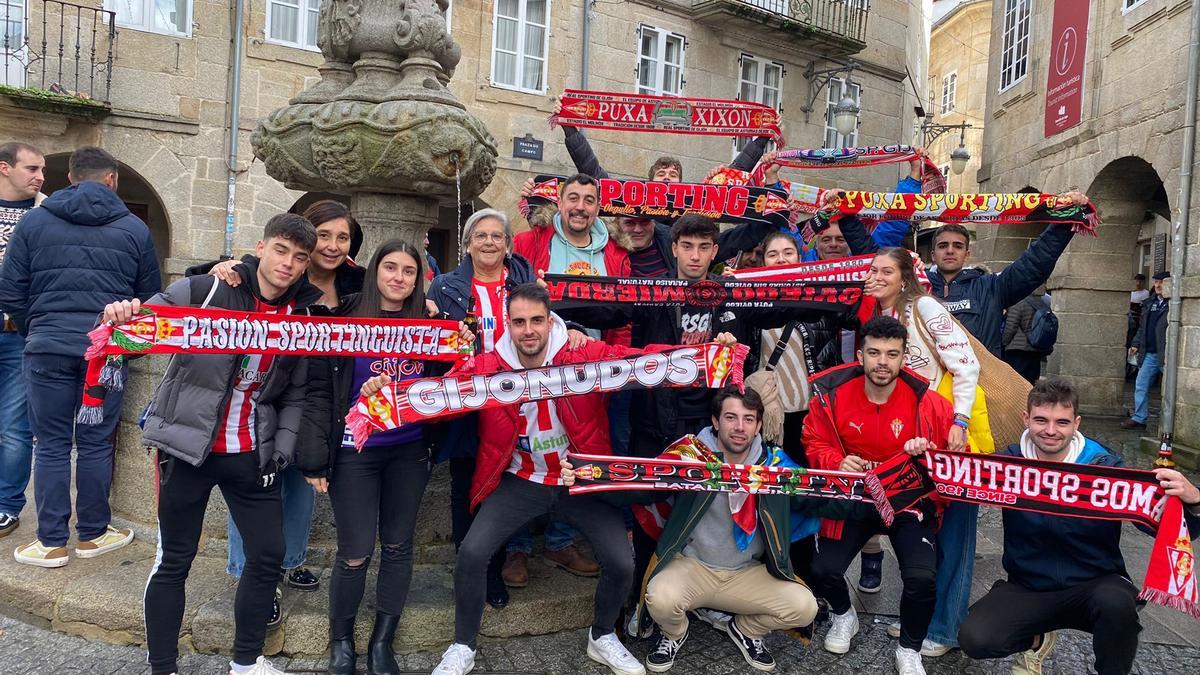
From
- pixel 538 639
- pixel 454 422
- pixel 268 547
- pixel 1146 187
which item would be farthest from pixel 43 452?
pixel 1146 187

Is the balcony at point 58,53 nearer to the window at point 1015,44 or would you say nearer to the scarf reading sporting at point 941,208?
the scarf reading sporting at point 941,208

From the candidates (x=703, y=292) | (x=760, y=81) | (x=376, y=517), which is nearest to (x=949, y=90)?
(x=760, y=81)

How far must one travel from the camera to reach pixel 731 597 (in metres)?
3.98

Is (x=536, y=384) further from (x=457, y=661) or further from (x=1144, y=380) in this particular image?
(x=1144, y=380)

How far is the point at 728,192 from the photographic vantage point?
5.17 meters

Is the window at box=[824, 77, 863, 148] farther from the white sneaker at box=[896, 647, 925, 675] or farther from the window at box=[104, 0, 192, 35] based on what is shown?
the white sneaker at box=[896, 647, 925, 675]

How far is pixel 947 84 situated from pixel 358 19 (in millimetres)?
33121

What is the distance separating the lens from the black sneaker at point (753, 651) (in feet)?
12.7

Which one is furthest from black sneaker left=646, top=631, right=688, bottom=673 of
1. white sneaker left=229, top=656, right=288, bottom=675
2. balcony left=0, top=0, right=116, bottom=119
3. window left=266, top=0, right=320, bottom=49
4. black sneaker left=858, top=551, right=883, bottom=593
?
window left=266, top=0, right=320, bottom=49

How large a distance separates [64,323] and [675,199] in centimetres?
335

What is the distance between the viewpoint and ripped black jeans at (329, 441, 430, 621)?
11.3 ft

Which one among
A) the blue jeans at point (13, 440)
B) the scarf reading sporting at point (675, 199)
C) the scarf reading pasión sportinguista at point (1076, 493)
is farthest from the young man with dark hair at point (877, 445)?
the blue jeans at point (13, 440)

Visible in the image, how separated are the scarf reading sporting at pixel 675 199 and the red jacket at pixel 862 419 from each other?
142cm

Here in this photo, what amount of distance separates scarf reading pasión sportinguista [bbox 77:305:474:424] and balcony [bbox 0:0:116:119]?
858 centimetres
